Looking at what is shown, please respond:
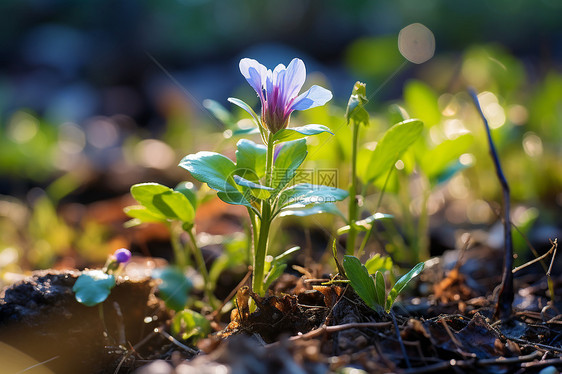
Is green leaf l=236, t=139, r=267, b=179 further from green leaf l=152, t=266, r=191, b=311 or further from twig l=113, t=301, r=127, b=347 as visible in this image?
twig l=113, t=301, r=127, b=347

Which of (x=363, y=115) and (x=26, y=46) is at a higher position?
(x=26, y=46)

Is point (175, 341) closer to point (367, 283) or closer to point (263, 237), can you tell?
point (263, 237)

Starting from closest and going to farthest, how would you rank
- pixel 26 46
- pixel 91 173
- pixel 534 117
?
pixel 534 117, pixel 91 173, pixel 26 46

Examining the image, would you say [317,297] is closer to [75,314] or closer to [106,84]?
[75,314]

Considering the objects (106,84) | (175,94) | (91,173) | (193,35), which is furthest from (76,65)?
(91,173)

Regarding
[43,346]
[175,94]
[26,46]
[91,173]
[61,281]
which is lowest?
[43,346]

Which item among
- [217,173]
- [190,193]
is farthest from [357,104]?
[190,193]

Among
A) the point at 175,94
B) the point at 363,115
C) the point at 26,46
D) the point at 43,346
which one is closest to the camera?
the point at 43,346

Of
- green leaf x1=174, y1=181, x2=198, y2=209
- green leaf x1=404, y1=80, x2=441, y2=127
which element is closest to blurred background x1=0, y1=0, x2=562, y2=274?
green leaf x1=404, y1=80, x2=441, y2=127

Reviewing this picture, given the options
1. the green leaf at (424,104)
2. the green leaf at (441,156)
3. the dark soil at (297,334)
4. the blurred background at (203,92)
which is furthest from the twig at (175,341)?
the green leaf at (424,104)
